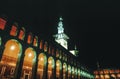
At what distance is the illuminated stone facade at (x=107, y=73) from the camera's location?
53.0m

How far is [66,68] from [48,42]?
1027 centimetres

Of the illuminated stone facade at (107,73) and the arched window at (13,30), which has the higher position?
the arched window at (13,30)

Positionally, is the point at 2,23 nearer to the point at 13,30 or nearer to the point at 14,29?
the point at 13,30

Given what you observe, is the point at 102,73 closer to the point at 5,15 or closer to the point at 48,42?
the point at 48,42

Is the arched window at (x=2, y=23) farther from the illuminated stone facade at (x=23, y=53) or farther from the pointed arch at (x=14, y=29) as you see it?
the pointed arch at (x=14, y=29)

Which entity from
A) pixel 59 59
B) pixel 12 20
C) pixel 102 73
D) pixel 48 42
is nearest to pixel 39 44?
pixel 48 42

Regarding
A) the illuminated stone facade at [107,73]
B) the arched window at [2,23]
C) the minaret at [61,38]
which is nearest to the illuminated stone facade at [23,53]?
the arched window at [2,23]

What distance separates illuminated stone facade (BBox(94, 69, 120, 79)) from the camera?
52956mm

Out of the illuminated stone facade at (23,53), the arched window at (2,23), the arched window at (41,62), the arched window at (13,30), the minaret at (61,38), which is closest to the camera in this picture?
the arched window at (2,23)

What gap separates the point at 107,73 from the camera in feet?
181

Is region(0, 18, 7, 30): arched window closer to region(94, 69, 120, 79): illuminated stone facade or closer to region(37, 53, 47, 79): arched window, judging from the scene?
region(37, 53, 47, 79): arched window

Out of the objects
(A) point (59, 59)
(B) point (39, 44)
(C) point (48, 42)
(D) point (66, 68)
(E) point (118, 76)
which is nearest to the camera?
(B) point (39, 44)

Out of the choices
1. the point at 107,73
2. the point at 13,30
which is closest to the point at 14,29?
the point at 13,30

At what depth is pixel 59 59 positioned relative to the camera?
27.2 metres
